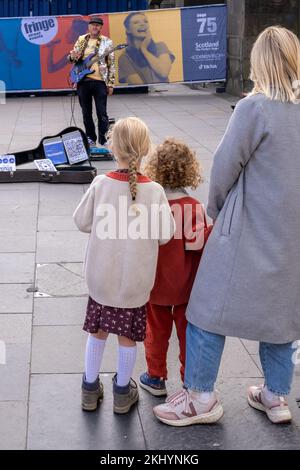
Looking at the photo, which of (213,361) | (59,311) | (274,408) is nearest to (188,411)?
(213,361)

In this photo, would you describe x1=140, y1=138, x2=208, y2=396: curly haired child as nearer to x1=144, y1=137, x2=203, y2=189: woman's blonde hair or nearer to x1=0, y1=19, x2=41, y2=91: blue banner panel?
x1=144, y1=137, x2=203, y2=189: woman's blonde hair

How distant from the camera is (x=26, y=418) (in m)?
3.60

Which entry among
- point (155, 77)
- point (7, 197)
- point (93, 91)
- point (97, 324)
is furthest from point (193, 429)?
point (155, 77)

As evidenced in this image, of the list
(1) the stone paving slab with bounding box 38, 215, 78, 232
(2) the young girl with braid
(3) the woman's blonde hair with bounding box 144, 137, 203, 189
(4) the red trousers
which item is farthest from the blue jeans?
(1) the stone paving slab with bounding box 38, 215, 78, 232

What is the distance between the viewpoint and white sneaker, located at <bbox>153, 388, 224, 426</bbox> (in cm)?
358

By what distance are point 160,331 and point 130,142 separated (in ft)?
3.07

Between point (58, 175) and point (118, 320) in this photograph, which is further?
point (58, 175)

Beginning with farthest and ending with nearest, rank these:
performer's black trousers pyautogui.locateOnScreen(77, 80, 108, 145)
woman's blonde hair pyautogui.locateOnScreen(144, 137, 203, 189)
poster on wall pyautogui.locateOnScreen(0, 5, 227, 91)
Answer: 1. poster on wall pyautogui.locateOnScreen(0, 5, 227, 91)
2. performer's black trousers pyautogui.locateOnScreen(77, 80, 108, 145)
3. woman's blonde hair pyautogui.locateOnScreen(144, 137, 203, 189)

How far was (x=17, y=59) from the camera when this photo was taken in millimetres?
16875

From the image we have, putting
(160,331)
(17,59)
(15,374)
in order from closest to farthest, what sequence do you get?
(160,331) < (15,374) < (17,59)

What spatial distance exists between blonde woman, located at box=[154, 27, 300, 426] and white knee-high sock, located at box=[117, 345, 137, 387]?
0.91 feet

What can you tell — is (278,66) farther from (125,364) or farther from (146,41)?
(146,41)

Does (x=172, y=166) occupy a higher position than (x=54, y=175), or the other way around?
(x=172, y=166)
